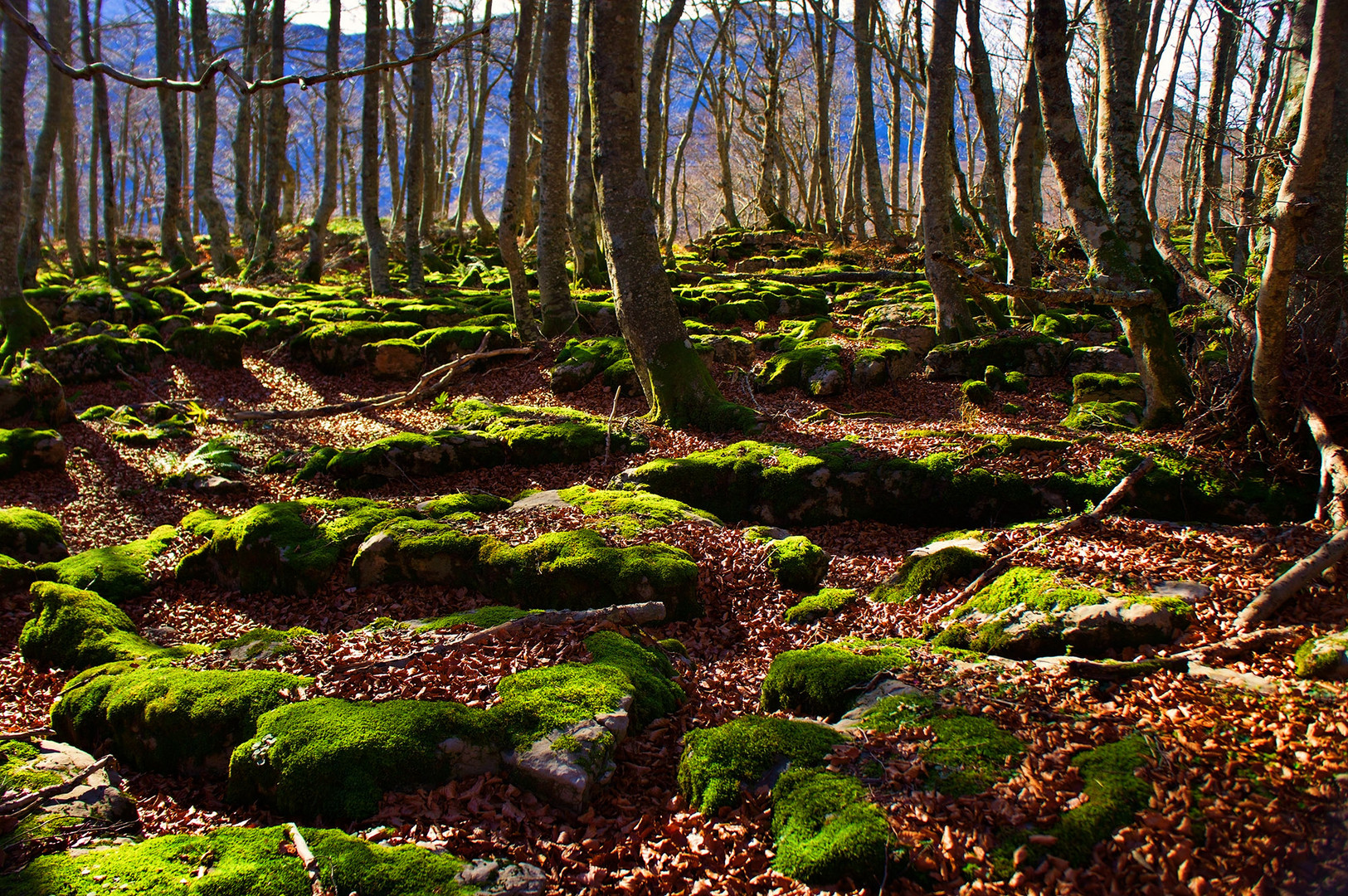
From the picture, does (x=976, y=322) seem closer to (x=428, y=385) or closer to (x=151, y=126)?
(x=428, y=385)

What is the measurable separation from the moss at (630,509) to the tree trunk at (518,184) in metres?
6.28

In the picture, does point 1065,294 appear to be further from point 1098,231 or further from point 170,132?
point 170,132

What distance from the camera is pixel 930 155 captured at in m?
10.9

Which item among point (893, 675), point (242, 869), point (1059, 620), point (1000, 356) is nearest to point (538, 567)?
point (893, 675)

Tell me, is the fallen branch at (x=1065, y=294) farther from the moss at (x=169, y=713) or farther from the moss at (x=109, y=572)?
the moss at (x=109, y=572)

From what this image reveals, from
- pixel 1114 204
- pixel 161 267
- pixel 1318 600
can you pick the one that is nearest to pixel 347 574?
pixel 1318 600

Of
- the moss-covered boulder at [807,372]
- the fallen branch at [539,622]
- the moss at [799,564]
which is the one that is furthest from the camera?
the moss-covered boulder at [807,372]

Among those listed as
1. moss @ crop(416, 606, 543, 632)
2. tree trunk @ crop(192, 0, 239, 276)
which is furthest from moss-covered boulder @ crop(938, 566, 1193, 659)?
tree trunk @ crop(192, 0, 239, 276)

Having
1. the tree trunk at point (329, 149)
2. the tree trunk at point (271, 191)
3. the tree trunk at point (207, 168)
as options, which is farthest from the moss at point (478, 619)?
the tree trunk at point (207, 168)

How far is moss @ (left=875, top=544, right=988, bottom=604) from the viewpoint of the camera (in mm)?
5207

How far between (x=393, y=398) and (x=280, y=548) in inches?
208

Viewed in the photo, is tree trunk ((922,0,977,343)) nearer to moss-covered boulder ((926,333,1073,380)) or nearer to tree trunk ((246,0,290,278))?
moss-covered boulder ((926,333,1073,380))

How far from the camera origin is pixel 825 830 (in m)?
2.89

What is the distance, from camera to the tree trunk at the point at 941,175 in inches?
418
